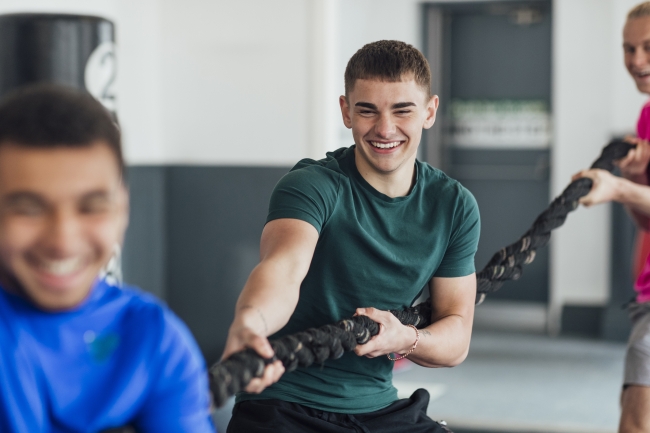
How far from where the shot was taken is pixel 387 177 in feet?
5.83

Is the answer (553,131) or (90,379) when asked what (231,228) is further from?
(90,379)

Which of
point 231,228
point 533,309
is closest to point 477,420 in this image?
point 231,228

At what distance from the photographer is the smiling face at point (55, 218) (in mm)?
758

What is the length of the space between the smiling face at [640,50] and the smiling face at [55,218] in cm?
181

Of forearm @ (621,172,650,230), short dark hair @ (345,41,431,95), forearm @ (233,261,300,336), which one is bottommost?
forearm @ (233,261,300,336)

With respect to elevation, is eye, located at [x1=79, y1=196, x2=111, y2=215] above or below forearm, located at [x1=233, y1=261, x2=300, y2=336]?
above

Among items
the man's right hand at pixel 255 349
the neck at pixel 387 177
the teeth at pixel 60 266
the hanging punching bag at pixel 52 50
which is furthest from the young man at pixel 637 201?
the teeth at pixel 60 266

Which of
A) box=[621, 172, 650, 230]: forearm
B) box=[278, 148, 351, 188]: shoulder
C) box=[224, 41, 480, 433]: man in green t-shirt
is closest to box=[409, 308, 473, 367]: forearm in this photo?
box=[224, 41, 480, 433]: man in green t-shirt

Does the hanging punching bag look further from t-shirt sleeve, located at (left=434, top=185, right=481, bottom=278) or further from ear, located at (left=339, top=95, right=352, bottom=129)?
t-shirt sleeve, located at (left=434, top=185, right=481, bottom=278)

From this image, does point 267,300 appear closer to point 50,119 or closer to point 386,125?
point 386,125

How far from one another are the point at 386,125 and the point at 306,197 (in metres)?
0.23

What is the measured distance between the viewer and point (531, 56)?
5938 mm

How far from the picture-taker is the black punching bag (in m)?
2.66

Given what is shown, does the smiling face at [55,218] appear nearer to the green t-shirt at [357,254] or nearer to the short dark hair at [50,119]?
the short dark hair at [50,119]
